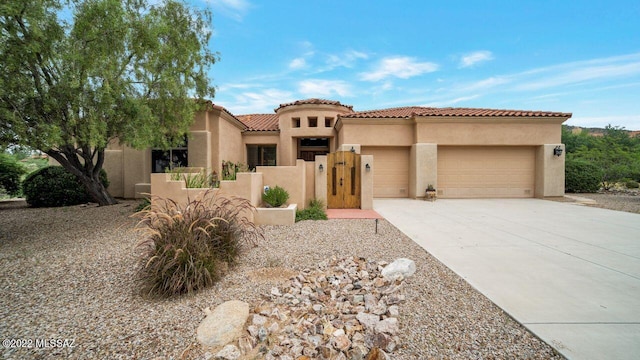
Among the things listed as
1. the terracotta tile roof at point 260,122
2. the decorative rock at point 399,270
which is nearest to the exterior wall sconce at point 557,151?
the decorative rock at point 399,270

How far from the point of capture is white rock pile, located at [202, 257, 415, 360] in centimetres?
257

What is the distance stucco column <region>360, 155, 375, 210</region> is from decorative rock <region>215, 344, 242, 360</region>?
8.44 m

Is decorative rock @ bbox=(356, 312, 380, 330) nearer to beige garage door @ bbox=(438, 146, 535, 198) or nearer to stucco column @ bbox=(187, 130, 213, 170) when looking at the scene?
stucco column @ bbox=(187, 130, 213, 170)

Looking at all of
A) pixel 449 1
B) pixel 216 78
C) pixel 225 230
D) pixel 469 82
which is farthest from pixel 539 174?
pixel 216 78

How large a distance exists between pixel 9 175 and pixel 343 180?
53.6ft

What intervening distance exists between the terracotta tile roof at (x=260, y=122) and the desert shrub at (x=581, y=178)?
1873 cm

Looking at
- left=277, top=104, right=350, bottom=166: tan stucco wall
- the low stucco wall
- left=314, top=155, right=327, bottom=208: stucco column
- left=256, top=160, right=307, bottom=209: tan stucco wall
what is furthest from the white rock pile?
left=277, top=104, right=350, bottom=166: tan stucco wall

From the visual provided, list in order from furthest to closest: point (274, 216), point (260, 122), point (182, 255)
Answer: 1. point (260, 122)
2. point (274, 216)
3. point (182, 255)

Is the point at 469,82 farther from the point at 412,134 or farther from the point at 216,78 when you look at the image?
the point at 216,78

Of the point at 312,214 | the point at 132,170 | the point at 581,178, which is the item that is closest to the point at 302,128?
the point at 312,214

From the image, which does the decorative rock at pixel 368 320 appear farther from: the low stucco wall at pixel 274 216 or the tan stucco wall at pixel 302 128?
the tan stucco wall at pixel 302 128

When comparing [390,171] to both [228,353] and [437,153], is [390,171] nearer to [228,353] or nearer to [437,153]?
[437,153]

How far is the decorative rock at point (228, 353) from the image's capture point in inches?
98.8

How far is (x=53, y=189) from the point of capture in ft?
38.0
